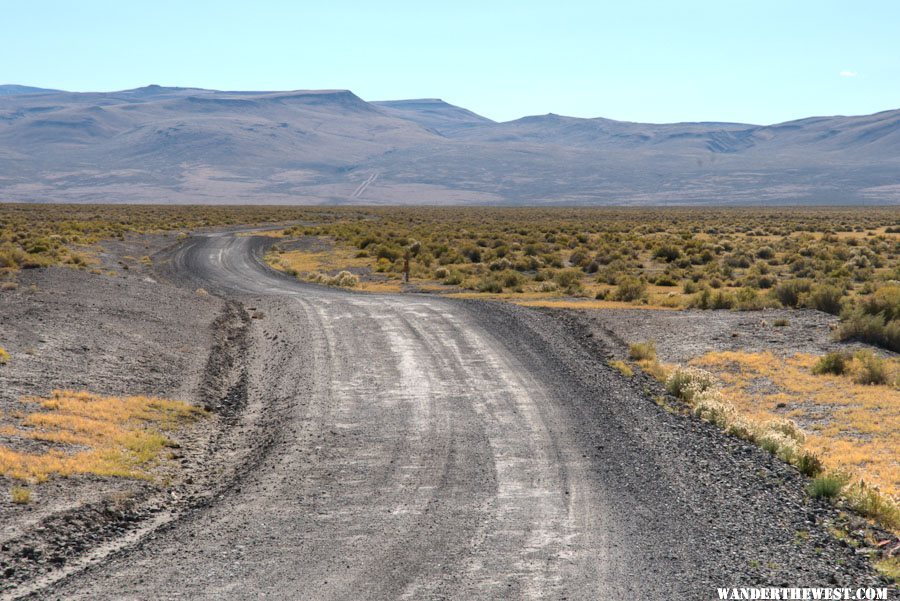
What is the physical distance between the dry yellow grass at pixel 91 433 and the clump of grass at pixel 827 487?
26.3 ft

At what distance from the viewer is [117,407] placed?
39.1ft

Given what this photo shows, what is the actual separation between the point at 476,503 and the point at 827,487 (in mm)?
4113

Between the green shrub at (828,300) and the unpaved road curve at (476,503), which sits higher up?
the green shrub at (828,300)

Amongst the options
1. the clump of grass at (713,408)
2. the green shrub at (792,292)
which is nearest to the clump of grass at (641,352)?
the clump of grass at (713,408)

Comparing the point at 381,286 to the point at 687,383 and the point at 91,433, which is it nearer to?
the point at 687,383

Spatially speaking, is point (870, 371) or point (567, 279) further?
point (567, 279)

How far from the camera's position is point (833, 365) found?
15.4 metres

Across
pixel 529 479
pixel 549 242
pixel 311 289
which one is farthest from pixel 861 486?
pixel 549 242

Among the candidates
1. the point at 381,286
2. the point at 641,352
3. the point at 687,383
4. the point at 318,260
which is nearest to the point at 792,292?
the point at 641,352

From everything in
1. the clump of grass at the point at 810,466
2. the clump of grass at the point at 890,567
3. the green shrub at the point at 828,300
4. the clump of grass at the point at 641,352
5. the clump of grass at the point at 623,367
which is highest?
the green shrub at the point at 828,300

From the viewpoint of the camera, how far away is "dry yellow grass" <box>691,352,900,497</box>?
10.6m

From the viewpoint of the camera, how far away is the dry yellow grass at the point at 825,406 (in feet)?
34.7

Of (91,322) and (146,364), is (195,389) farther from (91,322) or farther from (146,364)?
(91,322)

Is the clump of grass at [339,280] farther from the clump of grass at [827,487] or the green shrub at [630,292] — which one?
the clump of grass at [827,487]
